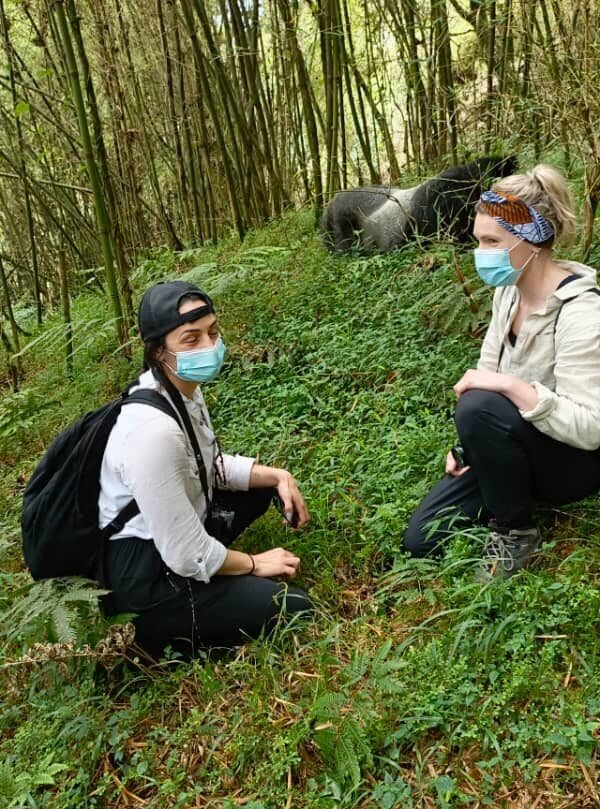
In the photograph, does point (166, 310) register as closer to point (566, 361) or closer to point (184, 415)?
point (184, 415)

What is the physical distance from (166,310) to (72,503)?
0.66 meters

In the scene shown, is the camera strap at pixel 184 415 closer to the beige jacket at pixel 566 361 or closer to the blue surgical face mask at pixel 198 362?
the blue surgical face mask at pixel 198 362

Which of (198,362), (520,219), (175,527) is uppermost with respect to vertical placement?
(520,219)

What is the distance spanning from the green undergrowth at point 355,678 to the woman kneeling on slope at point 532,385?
15 centimetres

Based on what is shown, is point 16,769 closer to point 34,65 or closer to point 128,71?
point 128,71

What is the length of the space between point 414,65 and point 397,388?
325cm

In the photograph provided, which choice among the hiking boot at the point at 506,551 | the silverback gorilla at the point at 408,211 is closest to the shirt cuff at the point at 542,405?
the hiking boot at the point at 506,551

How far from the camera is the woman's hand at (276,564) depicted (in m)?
2.19

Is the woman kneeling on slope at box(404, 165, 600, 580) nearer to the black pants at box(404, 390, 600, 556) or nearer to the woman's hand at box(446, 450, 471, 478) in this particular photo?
the black pants at box(404, 390, 600, 556)

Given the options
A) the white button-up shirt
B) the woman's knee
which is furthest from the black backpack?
the woman's knee

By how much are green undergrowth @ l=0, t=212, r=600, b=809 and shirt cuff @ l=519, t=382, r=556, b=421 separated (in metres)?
0.43

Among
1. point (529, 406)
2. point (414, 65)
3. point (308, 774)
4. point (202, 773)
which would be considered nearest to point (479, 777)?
point (308, 774)

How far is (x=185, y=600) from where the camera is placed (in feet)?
6.82

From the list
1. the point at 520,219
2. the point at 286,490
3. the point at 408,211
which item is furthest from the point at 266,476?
the point at 408,211
